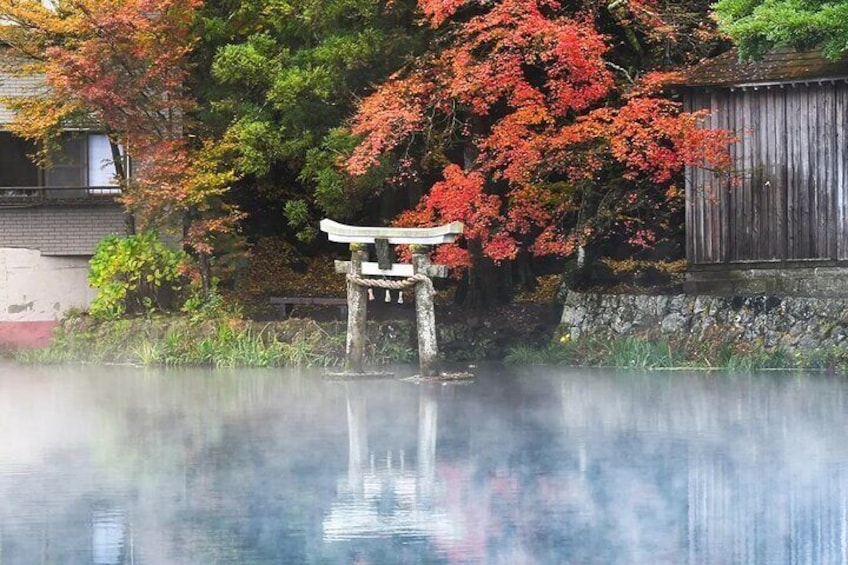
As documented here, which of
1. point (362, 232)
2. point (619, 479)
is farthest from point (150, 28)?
point (619, 479)

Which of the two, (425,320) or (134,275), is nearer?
(425,320)

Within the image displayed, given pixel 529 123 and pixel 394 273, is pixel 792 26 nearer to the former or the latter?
pixel 529 123

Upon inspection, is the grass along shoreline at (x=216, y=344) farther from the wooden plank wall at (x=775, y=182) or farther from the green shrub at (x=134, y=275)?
the wooden plank wall at (x=775, y=182)

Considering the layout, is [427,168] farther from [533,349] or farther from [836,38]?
[836,38]

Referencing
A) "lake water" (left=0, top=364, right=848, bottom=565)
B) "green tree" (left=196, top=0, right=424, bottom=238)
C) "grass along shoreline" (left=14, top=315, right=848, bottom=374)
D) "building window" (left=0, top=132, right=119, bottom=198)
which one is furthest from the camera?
"building window" (left=0, top=132, right=119, bottom=198)

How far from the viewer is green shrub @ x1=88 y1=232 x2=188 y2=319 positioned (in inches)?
1188

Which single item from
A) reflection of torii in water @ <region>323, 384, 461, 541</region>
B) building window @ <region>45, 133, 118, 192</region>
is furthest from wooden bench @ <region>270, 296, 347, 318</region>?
reflection of torii in water @ <region>323, 384, 461, 541</region>

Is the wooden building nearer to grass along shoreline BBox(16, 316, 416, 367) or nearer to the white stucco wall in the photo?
grass along shoreline BBox(16, 316, 416, 367)

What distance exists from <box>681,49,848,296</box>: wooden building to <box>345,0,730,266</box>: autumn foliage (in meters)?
0.58

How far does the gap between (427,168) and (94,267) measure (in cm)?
699

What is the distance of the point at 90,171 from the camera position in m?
33.2

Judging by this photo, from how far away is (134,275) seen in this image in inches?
1200

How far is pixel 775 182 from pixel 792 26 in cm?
419

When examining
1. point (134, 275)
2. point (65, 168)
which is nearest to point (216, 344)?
point (134, 275)
